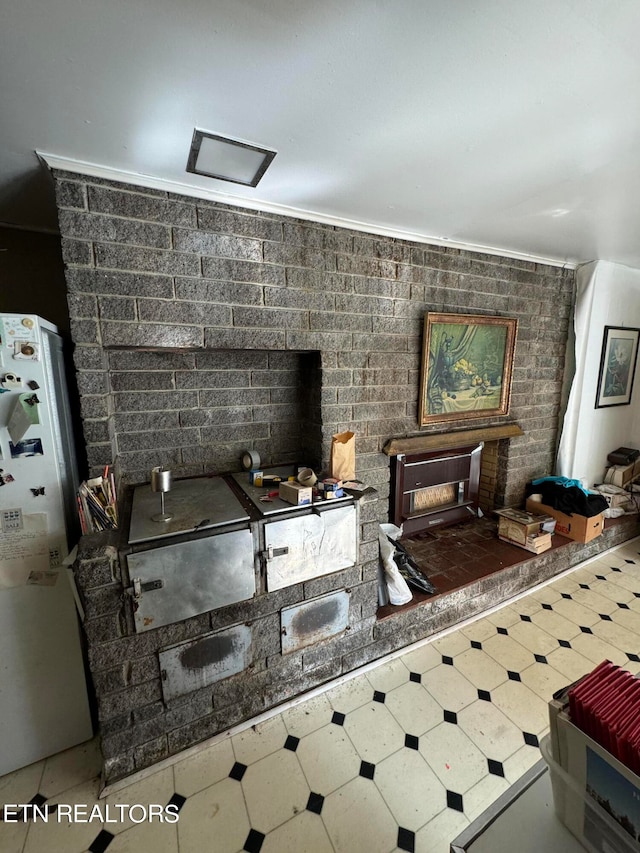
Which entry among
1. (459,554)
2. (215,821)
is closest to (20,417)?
(215,821)

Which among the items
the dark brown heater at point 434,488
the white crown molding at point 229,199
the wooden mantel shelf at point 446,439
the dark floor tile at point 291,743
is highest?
the white crown molding at point 229,199

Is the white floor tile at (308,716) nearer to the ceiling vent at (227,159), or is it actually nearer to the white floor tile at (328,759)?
the white floor tile at (328,759)

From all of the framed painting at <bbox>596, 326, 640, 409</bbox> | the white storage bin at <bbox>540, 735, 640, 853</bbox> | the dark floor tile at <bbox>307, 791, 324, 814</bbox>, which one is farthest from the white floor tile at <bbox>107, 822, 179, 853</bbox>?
the framed painting at <bbox>596, 326, 640, 409</bbox>

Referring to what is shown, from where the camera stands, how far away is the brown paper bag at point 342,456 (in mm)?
1985

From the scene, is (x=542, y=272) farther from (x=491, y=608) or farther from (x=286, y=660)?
(x=286, y=660)

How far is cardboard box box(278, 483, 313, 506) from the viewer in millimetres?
1693

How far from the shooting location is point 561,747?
708 mm

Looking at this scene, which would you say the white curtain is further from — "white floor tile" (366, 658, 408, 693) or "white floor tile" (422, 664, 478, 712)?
"white floor tile" (366, 658, 408, 693)

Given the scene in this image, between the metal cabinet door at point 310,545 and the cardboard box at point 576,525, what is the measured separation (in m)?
2.05

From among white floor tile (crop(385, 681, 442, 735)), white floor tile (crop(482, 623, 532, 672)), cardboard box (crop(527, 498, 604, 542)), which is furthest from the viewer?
cardboard box (crop(527, 498, 604, 542))

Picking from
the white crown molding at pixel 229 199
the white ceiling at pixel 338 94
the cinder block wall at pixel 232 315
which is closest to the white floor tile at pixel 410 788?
the cinder block wall at pixel 232 315

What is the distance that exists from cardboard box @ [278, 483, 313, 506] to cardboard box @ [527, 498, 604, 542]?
2.33 meters

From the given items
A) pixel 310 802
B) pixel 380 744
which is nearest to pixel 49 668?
pixel 310 802

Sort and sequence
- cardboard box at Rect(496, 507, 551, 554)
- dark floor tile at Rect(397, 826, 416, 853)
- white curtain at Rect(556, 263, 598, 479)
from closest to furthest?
dark floor tile at Rect(397, 826, 416, 853) < cardboard box at Rect(496, 507, 551, 554) < white curtain at Rect(556, 263, 598, 479)
